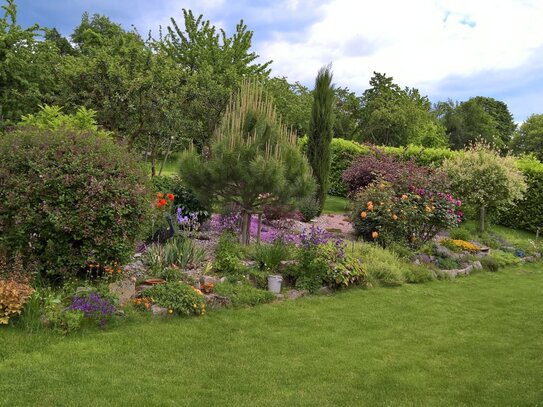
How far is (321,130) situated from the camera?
14109mm

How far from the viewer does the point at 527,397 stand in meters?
4.12

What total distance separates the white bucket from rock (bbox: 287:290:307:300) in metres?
0.16

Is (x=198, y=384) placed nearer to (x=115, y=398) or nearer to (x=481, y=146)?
(x=115, y=398)

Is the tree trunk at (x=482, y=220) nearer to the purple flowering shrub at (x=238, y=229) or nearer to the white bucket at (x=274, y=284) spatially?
the purple flowering shrub at (x=238, y=229)

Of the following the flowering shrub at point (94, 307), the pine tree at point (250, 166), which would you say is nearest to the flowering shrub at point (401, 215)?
the pine tree at point (250, 166)

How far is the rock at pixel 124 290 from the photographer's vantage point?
553 cm

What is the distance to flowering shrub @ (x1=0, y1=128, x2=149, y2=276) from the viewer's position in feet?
17.7

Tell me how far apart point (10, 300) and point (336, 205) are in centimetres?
1420

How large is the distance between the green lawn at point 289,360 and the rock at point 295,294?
0.79ft

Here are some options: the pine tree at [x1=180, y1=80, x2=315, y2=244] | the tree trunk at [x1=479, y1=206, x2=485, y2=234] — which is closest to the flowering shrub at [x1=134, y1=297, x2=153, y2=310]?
the pine tree at [x1=180, y1=80, x2=315, y2=244]

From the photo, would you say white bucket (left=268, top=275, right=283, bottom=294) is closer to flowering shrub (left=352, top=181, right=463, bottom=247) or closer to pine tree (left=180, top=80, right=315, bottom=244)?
pine tree (left=180, top=80, right=315, bottom=244)

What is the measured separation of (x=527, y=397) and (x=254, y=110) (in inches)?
252

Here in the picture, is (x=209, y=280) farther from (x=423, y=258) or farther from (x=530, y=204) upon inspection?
(x=530, y=204)

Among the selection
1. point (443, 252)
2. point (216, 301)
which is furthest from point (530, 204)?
point (216, 301)
